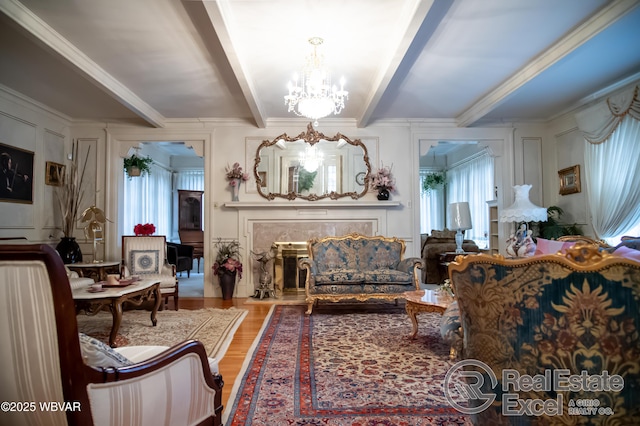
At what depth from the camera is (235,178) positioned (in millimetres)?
5711

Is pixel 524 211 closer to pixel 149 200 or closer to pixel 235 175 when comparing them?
pixel 235 175

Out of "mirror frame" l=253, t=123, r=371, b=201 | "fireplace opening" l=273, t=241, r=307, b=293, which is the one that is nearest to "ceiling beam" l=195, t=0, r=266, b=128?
"mirror frame" l=253, t=123, r=371, b=201

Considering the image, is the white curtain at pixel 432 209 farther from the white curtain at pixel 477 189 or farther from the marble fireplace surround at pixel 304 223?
the marble fireplace surround at pixel 304 223

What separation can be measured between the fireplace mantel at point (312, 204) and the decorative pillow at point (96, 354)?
4.64 meters

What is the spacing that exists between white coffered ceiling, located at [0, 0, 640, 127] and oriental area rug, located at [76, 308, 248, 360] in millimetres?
2669

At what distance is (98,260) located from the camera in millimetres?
5625

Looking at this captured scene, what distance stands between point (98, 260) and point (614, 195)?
728 centimetres

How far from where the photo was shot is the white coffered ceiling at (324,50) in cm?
286

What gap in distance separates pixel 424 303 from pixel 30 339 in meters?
2.82

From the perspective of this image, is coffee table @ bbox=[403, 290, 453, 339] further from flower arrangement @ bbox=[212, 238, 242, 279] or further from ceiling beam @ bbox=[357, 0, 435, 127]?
flower arrangement @ bbox=[212, 238, 242, 279]

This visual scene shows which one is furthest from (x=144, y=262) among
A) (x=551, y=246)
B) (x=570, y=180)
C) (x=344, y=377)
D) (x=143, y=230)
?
(x=570, y=180)

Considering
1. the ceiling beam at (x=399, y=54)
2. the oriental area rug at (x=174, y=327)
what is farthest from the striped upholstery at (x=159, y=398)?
the ceiling beam at (x=399, y=54)

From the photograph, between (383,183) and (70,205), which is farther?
(383,183)

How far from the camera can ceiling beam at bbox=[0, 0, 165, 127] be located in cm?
279
